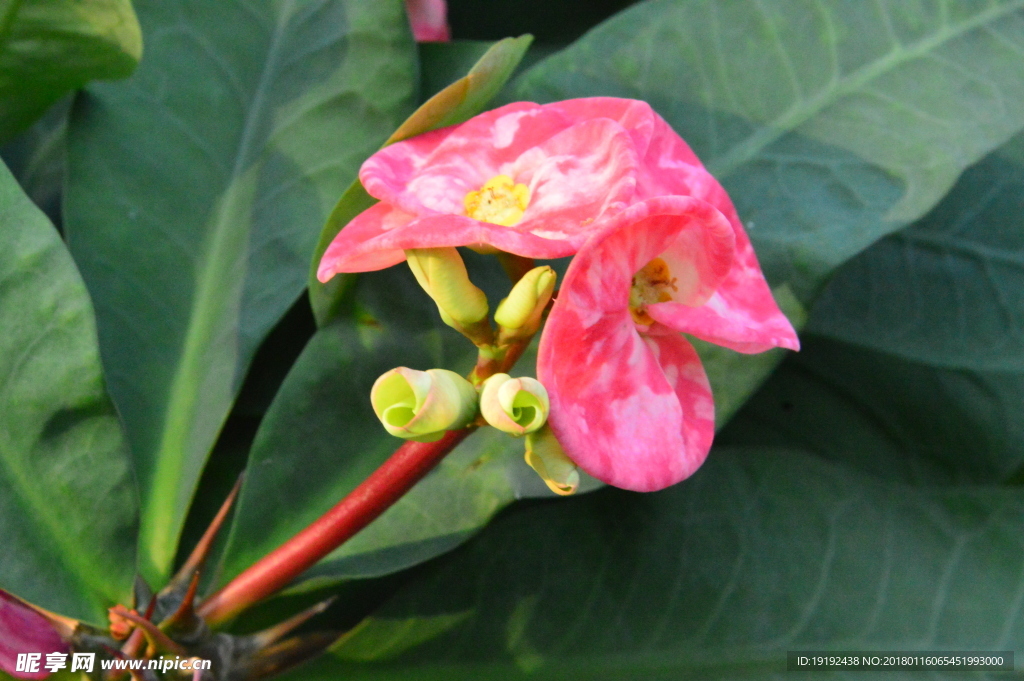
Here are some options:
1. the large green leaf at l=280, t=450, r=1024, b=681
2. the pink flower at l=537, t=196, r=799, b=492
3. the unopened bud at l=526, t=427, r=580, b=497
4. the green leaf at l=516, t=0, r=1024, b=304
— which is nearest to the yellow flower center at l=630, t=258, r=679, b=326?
the pink flower at l=537, t=196, r=799, b=492

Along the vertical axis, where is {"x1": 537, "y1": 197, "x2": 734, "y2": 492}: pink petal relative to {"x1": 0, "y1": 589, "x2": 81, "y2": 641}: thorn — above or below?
above

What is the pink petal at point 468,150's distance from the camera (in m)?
0.51

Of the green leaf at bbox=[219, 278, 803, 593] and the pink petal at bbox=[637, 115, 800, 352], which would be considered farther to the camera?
the green leaf at bbox=[219, 278, 803, 593]

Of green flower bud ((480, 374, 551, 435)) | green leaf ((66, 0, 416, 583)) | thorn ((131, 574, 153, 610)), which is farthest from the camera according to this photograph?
green leaf ((66, 0, 416, 583))

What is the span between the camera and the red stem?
1.70ft

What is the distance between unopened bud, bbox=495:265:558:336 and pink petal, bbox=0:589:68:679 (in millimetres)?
418

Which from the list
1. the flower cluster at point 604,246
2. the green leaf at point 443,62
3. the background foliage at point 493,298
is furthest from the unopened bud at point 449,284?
the green leaf at point 443,62

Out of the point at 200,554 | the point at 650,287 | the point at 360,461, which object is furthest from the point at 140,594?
the point at 650,287

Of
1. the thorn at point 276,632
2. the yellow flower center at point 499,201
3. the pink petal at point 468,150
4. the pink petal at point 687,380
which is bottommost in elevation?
the thorn at point 276,632

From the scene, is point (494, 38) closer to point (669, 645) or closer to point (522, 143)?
point (522, 143)

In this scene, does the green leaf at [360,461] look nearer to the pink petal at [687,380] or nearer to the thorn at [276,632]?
the thorn at [276,632]

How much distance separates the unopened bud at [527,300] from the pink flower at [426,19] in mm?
544

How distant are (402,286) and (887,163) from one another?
46 centimetres

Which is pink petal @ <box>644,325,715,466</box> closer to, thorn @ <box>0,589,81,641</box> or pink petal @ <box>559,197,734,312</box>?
pink petal @ <box>559,197,734,312</box>
